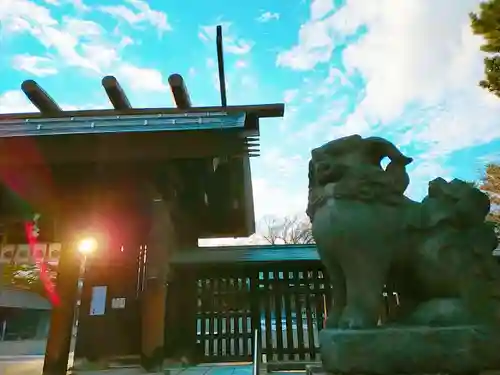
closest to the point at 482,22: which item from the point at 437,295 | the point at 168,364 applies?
the point at 437,295

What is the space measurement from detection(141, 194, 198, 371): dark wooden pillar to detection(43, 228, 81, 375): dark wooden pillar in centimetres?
108

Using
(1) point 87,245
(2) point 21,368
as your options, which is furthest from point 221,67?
(2) point 21,368

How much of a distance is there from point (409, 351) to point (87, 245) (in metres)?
5.36

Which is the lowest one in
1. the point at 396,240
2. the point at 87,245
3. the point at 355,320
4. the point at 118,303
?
the point at 355,320

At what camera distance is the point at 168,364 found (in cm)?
601

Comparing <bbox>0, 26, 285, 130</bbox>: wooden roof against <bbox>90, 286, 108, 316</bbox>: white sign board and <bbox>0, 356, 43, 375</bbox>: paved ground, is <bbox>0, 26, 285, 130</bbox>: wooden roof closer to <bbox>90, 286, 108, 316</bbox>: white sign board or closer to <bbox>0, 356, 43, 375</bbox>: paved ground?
<bbox>90, 286, 108, 316</bbox>: white sign board

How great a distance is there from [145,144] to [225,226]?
508 centimetres

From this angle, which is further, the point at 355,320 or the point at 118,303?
the point at 118,303

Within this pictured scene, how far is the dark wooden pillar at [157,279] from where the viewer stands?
562 centimetres

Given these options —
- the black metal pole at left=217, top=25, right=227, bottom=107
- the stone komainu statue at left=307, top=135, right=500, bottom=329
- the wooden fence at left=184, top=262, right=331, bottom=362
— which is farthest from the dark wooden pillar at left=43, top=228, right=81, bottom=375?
the stone komainu statue at left=307, top=135, right=500, bottom=329

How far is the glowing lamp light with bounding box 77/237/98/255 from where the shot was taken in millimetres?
6062

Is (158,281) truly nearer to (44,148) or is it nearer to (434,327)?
A: (44,148)

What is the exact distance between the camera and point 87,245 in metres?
6.20

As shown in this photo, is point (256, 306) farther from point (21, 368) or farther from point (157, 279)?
point (21, 368)
